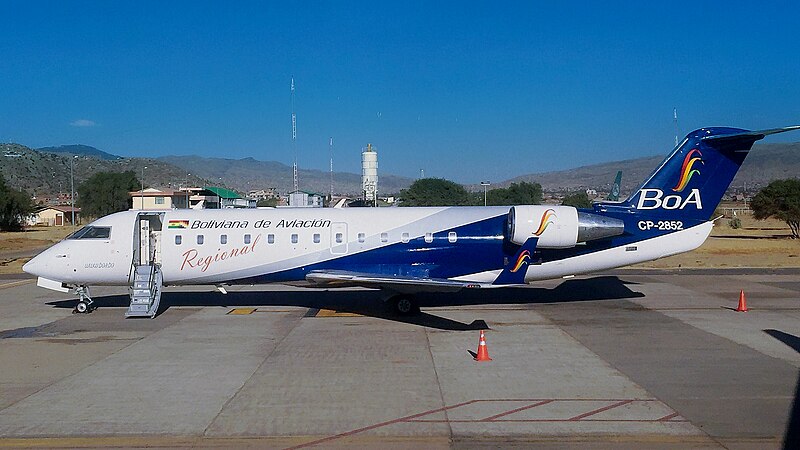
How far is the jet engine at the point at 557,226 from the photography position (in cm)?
1805

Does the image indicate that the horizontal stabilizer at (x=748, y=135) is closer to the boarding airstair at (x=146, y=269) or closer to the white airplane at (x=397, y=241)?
the white airplane at (x=397, y=241)

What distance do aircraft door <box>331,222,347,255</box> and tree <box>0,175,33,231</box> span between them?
2840 inches

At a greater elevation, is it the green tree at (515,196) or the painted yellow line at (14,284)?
the green tree at (515,196)

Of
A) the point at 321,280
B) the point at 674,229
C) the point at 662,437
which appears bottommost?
the point at 662,437

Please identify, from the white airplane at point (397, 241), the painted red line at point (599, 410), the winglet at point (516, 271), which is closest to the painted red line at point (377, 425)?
A: the painted red line at point (599, 410)

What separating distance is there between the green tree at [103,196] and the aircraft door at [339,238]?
80371 millimetres

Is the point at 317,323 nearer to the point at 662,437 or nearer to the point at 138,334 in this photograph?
the point at 138,334

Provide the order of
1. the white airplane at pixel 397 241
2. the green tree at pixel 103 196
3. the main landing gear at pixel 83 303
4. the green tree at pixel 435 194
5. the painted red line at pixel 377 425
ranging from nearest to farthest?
the painted red line at pixel 377 425, the white airplane at pixel 397 241, the main landing gear at pixel 83 303, the green tree at pixel 103 196, the green tree at pixel 435 194

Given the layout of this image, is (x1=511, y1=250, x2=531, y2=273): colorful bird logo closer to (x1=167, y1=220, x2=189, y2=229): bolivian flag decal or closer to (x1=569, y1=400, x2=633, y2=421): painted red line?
(x1=569, y1=400, x2=633, y2=421): painted red line

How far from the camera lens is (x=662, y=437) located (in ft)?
29.2

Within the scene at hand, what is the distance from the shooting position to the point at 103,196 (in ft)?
299

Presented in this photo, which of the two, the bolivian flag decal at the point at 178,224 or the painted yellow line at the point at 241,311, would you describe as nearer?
the bolivian flag decal at the point at 178,224

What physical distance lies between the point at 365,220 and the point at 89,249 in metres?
7.93

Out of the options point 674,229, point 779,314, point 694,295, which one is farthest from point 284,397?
point 694,295
